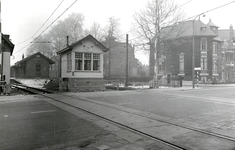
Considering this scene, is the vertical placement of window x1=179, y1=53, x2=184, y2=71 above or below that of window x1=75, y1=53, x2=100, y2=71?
above

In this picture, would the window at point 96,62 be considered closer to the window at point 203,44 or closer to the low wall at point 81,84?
the low wall at point 81,84

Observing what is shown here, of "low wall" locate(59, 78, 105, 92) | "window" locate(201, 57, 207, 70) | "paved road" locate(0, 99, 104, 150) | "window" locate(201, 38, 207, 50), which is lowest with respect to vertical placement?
"paved road" locate(0, 99, 104, 150)

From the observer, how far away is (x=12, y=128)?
20.5 feet

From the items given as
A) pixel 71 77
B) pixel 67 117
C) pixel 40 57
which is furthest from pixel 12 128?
pixel 40 57

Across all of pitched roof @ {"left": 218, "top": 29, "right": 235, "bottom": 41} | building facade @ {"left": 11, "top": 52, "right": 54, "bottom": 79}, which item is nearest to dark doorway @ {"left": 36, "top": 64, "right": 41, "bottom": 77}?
building facade @ {"left": 11, "top": 52, "right": 54, "bottom": 79}

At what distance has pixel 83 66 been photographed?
2091 centimetres

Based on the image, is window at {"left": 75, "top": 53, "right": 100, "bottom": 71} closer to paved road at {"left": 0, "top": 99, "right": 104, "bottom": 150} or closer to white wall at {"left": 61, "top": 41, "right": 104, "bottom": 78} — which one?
white wall at {"left": 61, "top": 41, "right": 104, "bottom": 78}

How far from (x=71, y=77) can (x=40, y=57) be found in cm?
2836

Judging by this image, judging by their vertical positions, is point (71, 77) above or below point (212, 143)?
above

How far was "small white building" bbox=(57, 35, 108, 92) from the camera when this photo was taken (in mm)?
20219

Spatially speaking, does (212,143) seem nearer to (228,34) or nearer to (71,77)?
(71,77)

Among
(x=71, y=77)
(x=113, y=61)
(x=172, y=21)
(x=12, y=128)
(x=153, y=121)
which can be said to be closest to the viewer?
(x=12, y=128)

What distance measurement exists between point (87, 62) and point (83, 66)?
84 cm

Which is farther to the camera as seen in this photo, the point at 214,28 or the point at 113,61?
the point at 113,61
